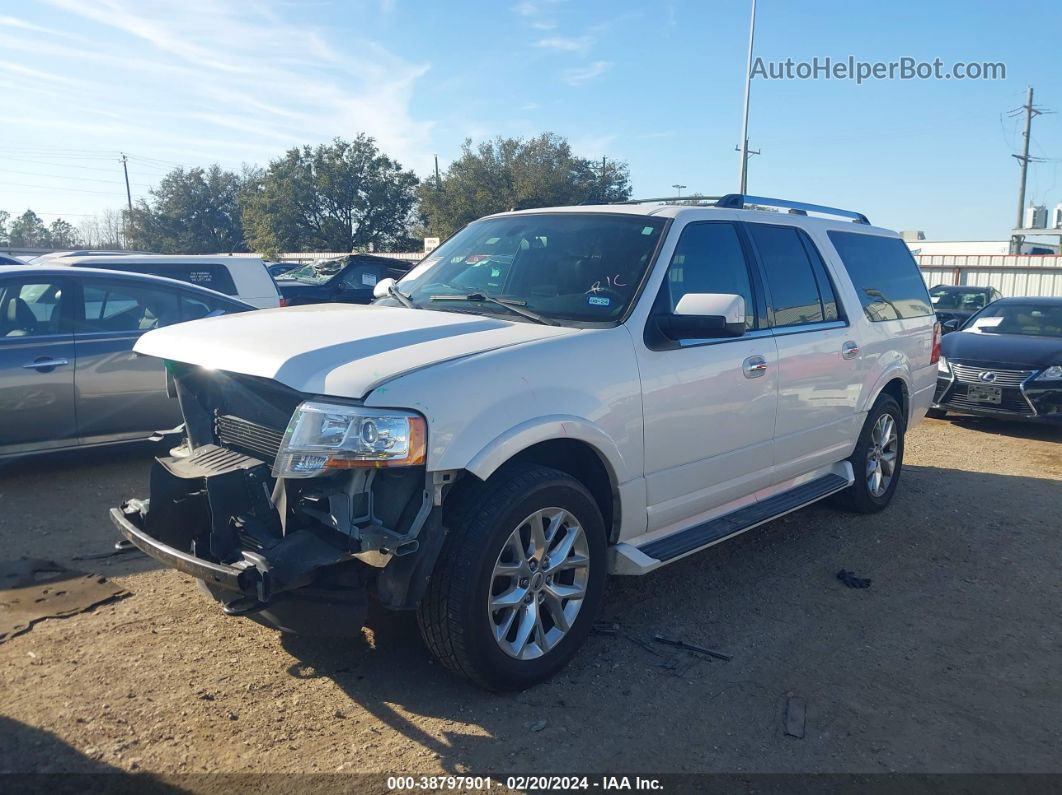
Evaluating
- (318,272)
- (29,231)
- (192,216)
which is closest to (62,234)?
(29,231)

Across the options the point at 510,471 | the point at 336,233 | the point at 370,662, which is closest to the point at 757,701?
the point at 510,471

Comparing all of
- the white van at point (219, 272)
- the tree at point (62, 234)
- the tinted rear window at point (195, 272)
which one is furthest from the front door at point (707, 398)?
the tree at point (62, 234)

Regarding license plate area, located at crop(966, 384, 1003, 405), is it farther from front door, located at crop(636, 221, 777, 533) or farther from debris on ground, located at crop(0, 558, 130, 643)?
debris on ground, located at crop(0, 558, 130, 643)

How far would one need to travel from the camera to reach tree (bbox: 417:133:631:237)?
39.6 meters

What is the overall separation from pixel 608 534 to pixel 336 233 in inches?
1680

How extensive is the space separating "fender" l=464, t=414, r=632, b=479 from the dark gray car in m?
3.77

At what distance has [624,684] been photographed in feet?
11.9

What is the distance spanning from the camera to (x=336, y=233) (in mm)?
44281

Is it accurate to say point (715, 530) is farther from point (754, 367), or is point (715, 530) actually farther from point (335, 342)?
point (335, 342)

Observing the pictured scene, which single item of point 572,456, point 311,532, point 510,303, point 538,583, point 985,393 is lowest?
point 985,393

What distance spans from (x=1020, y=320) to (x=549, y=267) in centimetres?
870

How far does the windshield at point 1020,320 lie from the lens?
1035 cm

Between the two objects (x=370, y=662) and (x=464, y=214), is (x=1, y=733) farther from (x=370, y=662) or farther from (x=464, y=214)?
(x=464, y=214)

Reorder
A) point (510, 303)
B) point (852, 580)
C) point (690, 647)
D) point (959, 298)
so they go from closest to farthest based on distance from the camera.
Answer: point (690, 647) < point (510, 303) < point (852, 580) < point (959, 298)
